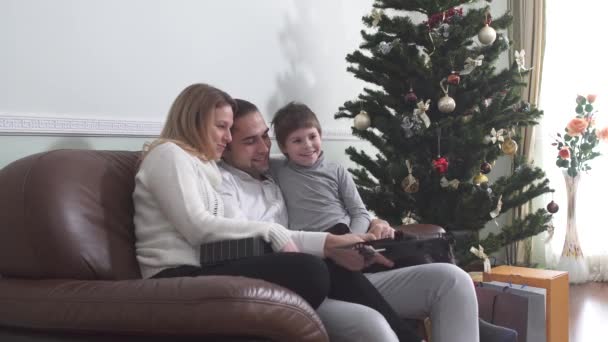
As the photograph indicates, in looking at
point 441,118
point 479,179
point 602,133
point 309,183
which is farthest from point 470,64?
point 602,133

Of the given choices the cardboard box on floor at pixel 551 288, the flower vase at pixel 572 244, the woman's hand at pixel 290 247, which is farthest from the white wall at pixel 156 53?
the flower vase at pixel 572 244

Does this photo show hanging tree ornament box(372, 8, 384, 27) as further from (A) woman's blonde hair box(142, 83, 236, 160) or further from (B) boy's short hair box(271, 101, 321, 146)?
(A) woman's blonde hair box(142, 83, 236, 160)

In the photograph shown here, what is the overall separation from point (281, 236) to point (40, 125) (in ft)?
2.80

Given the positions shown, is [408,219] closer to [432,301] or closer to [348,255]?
[432,301]

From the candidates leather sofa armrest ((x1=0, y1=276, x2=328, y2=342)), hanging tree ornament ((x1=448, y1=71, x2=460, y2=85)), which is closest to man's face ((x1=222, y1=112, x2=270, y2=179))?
leather sofa armrest ((x1=0, y1=276, x2=328, y2=342))

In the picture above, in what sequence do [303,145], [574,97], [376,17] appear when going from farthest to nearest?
1. [574,97]
2. [376,17]
3. [303,145]

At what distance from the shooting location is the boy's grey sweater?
204 cm

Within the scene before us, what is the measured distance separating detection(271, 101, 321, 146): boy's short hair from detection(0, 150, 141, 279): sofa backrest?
67 centimetres

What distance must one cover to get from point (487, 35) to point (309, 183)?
3.77 feet

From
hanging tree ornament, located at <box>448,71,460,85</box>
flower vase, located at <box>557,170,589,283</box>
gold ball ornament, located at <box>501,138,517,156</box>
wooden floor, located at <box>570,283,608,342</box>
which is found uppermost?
hanging tree ornament, located at <box>448,71,460,85</box>

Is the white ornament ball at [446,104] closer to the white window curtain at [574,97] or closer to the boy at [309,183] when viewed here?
the boy at [309,183]

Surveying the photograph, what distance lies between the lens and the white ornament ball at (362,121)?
2.73 metres

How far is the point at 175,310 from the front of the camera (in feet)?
3.83

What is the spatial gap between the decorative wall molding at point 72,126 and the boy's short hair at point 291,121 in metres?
0.46
